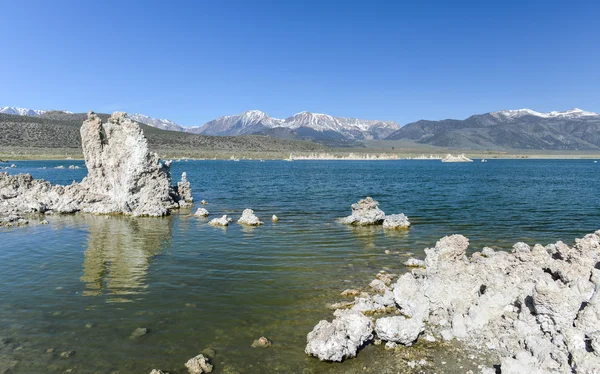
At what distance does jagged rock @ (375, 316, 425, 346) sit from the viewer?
10469 millimetres

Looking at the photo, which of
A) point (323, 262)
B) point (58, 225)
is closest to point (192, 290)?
point (323, 262)

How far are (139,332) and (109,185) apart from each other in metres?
29.4

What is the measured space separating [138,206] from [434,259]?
92.9ft

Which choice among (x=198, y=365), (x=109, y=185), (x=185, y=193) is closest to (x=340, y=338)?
(x=198, y=365)

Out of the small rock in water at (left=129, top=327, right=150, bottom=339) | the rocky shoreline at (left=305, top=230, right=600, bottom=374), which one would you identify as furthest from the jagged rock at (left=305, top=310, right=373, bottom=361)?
the small rock in water at (left=129, top=327, right=150, bottom=339)

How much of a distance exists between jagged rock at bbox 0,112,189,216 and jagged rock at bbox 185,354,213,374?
25.8m

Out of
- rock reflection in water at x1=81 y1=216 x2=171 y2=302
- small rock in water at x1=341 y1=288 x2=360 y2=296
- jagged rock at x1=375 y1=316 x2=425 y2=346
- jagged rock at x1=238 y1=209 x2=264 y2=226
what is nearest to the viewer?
jagged rock at x1=375 y1=316 x2=425 y2=346

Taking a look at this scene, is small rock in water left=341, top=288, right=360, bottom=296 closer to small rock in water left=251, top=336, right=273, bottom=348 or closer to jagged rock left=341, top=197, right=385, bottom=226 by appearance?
small rock in water left=251, top=336, right=273, bottom=348

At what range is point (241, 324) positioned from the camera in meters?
12.1

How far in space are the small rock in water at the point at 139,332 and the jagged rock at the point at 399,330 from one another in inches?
281

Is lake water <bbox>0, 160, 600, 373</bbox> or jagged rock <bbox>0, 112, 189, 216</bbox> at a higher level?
jagged rock <bbox>0, 112, 189, 216</bbox>

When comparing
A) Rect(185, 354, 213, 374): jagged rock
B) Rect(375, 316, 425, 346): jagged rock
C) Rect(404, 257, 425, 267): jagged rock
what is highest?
Rect(375, 316, 425, 346): jagged rock

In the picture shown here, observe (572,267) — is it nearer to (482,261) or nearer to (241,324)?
(482,261)

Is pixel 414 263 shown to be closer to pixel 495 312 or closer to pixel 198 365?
pixel 495 312
